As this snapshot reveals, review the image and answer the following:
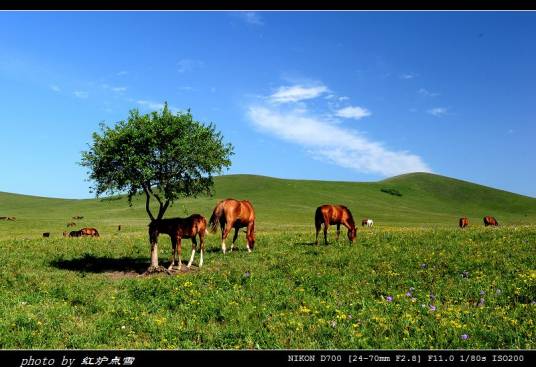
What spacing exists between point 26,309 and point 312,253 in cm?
1331

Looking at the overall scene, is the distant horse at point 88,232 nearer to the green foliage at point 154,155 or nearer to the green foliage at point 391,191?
the green foliage at point 154,155

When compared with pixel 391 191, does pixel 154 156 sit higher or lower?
lower

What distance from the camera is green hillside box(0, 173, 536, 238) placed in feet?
337

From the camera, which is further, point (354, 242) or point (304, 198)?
point (304, 198)

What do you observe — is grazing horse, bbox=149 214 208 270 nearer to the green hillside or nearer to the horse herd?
the horse herd

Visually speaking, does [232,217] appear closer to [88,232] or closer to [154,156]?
[154,156]

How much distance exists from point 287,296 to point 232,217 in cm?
1213

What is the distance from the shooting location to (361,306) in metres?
12.7

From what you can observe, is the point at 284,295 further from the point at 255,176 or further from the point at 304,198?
the point at 255,176

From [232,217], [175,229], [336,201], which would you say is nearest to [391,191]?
[336,201]

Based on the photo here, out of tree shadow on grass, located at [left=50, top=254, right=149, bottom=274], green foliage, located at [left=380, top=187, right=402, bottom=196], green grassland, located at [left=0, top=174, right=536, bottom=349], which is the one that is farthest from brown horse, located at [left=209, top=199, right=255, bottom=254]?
green foliage, located at [left=380, top=187, right=402, bottom=196]

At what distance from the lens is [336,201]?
127m

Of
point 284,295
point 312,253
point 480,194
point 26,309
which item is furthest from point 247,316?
point 480,194

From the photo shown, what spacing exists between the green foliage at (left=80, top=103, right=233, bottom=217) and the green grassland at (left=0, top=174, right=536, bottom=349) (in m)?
4.43
